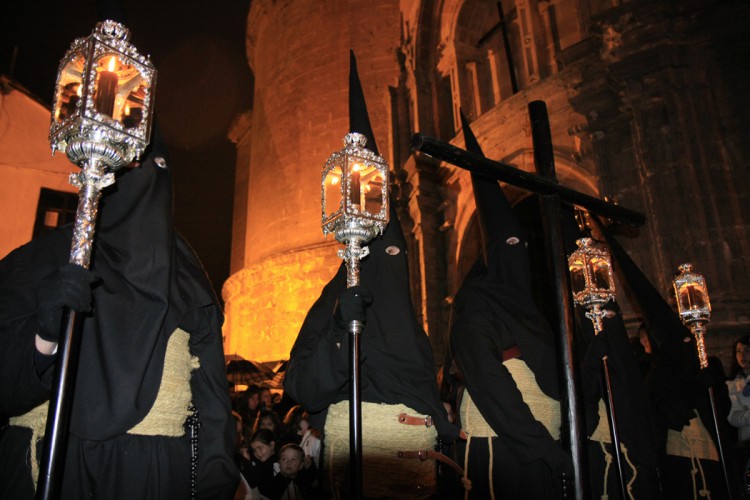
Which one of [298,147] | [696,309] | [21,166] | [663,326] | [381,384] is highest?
[298,147]

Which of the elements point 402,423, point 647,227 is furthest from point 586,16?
point 402,423

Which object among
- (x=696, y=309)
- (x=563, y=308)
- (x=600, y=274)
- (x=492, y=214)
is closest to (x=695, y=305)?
(x=696, y=309)

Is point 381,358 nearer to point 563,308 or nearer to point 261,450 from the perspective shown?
point 563,308

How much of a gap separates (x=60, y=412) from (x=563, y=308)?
87.2 inches

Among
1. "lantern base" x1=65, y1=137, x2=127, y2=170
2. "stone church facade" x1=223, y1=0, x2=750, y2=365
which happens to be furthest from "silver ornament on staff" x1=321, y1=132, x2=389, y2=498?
"stone church facade" x1=223, y1=0, x2=750, y2=365

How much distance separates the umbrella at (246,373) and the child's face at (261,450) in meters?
6.04

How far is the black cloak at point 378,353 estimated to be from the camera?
10.2ft

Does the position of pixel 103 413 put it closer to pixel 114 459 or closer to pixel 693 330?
pixel 114 459

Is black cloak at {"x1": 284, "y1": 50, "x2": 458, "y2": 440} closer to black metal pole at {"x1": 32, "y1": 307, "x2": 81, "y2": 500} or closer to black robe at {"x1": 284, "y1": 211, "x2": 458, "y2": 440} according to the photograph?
black robe at {"x1": 284, "y1": 211, "x2": 458, "y2": 440}

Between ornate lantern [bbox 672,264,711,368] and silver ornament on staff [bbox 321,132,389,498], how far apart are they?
383cm

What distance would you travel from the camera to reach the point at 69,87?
2.06 metres

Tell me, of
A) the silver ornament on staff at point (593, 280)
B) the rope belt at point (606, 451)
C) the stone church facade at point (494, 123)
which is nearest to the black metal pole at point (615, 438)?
the silver ornament on staff at point (593, 280)

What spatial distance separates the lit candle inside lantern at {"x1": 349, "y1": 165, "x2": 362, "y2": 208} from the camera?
9.22 ft

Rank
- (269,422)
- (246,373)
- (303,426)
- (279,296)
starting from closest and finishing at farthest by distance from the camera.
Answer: (269,422), (303,426), (246,373), (279,296)
